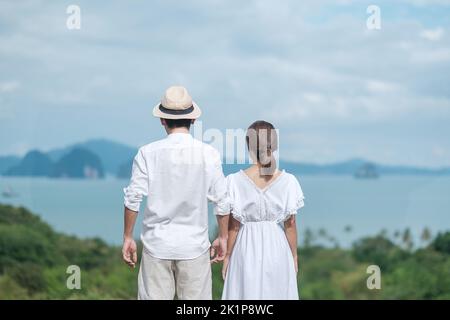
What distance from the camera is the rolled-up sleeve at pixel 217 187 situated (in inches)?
179

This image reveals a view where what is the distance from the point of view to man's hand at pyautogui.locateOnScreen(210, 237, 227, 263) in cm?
470

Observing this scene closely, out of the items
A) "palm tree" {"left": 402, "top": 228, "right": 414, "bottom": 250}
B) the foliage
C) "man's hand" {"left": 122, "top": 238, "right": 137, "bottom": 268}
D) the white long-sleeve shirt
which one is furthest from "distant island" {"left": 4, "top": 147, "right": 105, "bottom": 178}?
the white long-sleeve shirt

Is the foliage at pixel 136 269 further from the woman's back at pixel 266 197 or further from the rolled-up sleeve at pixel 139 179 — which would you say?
the rolled-up sleeve at pixel 139 179

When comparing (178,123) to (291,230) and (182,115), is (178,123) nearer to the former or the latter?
(182,115)

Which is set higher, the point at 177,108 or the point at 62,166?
the point at 62,166

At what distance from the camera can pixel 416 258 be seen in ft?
36.3

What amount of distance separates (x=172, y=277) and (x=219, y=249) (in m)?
0.31

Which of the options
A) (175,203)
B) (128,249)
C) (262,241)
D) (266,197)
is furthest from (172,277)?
(266,197)

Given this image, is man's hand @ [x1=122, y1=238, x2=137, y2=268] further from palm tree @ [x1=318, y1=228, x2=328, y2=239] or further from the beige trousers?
palm tree @ [x1=318, y1=228, x2=328, y2=239]

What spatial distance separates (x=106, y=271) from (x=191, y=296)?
6.04 m

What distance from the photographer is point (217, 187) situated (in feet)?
14.9

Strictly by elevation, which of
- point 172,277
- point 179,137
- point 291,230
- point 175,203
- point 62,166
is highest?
point 62,166

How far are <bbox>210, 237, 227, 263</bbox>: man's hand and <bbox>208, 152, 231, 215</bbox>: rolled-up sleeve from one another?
200mm

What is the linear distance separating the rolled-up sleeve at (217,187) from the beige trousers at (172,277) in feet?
0.95
